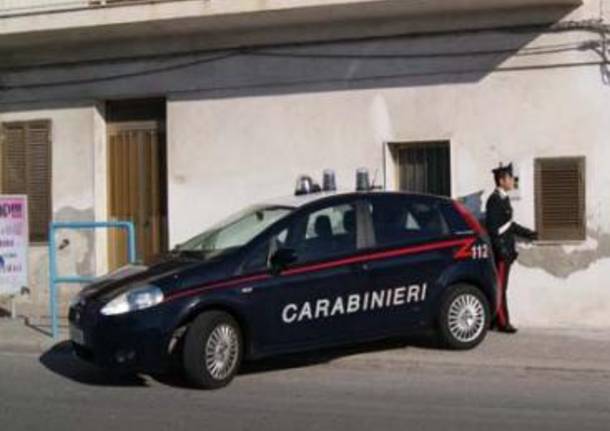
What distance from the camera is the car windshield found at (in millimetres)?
9570

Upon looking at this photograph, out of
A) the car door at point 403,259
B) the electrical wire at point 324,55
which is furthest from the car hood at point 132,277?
the electrical wire at point 324,55

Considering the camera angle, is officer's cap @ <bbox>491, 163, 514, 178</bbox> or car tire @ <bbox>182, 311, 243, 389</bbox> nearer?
car tire @ <bbox>182, 311, 243, 389</bbox>

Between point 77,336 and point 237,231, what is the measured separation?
1695mm

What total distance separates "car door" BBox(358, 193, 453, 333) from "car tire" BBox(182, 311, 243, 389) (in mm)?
1453

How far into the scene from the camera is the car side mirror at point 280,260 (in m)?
9.35

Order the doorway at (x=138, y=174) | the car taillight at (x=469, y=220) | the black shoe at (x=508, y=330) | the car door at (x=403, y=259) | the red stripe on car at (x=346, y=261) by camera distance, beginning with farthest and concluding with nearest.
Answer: the doorway at (x=138, y=174), the black shoe at (x=508, y=330), the car taillight at (x=469, y=220), the car door at (x=403, y=259), the red stripe on car at (x=346, y=261)

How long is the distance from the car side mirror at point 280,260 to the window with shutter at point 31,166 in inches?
259

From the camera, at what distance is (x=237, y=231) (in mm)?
9805

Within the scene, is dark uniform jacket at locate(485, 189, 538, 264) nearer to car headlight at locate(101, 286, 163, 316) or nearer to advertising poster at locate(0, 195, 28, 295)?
car headlight at locate(101, 286, 163, 316)

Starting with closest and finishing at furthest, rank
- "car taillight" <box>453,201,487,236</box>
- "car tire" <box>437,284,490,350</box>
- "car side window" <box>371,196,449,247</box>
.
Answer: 1. "car side window" <box>371,196,449,247</box>
2. "car tire" <box>437,284,490,350</box>
3. "car taillight" <box>453,201,487,236</box>

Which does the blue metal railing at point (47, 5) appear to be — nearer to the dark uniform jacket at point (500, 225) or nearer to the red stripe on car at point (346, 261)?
the dark uniform jacket at point (500, 225)

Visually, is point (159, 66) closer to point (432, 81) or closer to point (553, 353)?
point (432, 81)

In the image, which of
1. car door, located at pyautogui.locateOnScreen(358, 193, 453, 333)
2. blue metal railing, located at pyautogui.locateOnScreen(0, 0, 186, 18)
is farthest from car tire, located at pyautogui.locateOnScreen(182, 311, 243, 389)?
blue metal railing, located at pyautogui.locateOnScreen(0, 0, 186, 18)

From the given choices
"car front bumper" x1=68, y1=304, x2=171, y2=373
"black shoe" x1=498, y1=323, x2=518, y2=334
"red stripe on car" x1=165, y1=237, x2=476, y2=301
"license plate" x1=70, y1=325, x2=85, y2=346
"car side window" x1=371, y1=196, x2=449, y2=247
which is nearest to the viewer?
"car front bumper" x1=68, y1=304, x2=171, y2=373
